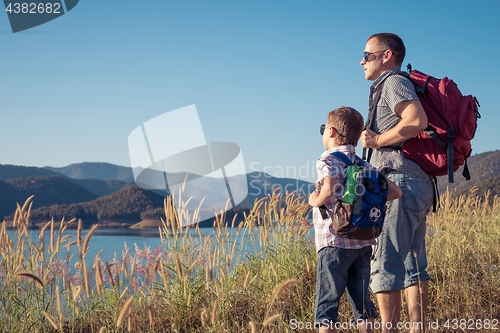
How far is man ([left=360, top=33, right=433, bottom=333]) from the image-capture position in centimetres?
168

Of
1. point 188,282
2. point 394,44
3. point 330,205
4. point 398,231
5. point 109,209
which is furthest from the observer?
point 109,209

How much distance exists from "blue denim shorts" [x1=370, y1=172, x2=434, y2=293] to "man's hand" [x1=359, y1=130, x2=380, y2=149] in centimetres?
20

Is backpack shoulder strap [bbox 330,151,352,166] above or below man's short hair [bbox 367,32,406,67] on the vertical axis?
below

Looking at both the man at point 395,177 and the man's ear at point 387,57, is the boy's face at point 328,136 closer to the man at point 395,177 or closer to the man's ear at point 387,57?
the man at point 395,177

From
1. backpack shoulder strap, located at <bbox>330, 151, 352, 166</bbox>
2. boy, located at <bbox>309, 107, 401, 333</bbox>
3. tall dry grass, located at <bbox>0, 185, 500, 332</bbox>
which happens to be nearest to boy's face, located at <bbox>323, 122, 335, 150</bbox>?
boy, located at <bbox>309, 107, 401, 333</bbox>

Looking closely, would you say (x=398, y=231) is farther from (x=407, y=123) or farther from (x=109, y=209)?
(x=109, y=209)

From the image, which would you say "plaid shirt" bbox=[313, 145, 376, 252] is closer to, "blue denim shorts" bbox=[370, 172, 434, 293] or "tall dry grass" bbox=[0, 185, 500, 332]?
"blue denim shorts" bbox=[370, 172, 434, 293]

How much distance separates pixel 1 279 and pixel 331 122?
238 centimetres

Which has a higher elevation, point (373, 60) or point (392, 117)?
point (373, 60)

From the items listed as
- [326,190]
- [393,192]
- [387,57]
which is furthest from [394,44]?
[326,190]

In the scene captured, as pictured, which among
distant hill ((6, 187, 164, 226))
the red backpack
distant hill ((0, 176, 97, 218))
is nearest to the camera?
the red backpack

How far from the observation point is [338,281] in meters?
1.55

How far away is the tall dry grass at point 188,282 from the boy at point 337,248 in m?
0.20

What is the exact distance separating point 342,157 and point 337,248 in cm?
47
